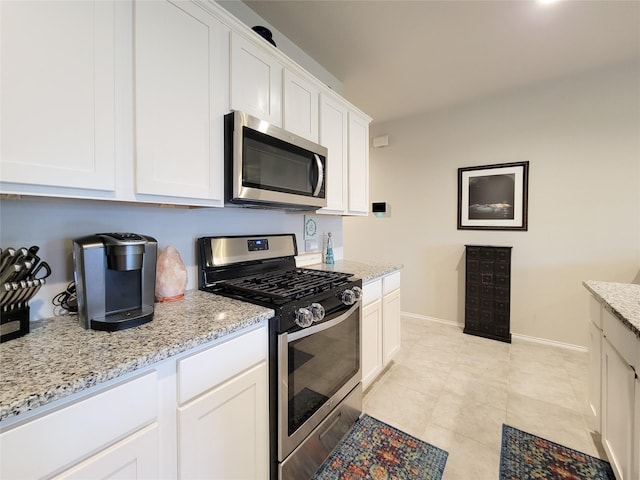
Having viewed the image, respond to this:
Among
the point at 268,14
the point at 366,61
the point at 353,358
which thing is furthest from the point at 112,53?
the point at 366,61

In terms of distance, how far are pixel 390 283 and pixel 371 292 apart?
36 centimetres

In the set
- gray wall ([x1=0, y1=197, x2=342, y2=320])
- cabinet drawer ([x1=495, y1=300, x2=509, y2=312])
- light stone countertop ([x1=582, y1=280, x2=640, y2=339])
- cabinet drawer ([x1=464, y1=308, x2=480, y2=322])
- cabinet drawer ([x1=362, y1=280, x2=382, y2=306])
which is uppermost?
gray wall ([x1=0, y1=197, x2=342, y2=320])

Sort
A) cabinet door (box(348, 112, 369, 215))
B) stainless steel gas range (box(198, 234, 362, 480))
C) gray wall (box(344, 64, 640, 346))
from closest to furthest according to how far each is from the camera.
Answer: stainless steel gas range (box(198, 234, 362, 480)), cabinet door (box(348, 112, 369, 215)), gray wall (box(344, 64, 640, 346))

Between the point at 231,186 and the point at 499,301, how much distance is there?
305 centimetres

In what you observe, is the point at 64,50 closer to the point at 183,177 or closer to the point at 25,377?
the point at 183,177

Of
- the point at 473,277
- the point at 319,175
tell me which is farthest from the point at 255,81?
the point at 473,277

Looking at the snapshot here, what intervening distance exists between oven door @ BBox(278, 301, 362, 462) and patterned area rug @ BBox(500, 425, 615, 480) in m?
0.89

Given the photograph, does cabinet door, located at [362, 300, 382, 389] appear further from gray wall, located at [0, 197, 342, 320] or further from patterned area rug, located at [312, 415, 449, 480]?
gray wall, located at [0, 197, 342, 320]

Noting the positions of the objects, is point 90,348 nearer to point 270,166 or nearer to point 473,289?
point 270,166

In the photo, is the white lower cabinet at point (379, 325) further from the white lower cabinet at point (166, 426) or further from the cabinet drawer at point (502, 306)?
the cabinet drawer at point (502, 306)

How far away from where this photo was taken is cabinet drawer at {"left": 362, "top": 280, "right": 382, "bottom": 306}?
6.26 feet

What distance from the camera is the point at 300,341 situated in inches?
50.6

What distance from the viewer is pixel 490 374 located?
2.39m

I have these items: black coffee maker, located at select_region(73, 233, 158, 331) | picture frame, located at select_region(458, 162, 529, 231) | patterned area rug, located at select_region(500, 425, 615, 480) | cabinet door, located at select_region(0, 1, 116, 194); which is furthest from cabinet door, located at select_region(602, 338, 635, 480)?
cabinet door, located at select_region(0, 1, 116, 194)
